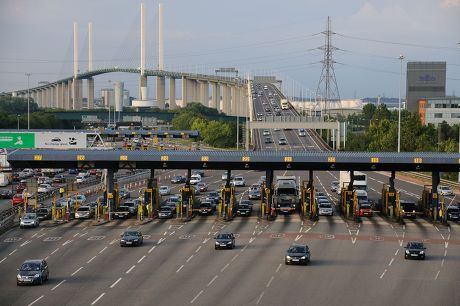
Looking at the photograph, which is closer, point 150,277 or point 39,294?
point 39,294

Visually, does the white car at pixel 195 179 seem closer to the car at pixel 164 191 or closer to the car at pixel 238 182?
the car at pixel 238 182

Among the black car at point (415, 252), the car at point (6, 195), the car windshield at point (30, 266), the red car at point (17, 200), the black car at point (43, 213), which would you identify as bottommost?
the car at point (6, 195)

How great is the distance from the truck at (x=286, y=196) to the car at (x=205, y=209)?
4.71 metres

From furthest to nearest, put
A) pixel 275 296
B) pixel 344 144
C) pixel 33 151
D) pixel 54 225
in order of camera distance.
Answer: pixel 344 144
pixel 33 151
pixel 54 225
pixel 275 296

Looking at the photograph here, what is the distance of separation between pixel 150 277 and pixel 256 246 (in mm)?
10169

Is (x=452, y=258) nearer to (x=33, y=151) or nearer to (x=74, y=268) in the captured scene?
(x=74, y=268)

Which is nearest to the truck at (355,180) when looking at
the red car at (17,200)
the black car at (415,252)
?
the red car at (17,200)

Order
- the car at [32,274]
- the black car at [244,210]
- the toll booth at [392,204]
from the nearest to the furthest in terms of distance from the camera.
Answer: the car at [32,274]
the toll booth at [392,204]
the black car at [244,210]

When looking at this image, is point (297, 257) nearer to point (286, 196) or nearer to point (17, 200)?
point (286, 196)

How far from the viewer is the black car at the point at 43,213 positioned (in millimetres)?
58500

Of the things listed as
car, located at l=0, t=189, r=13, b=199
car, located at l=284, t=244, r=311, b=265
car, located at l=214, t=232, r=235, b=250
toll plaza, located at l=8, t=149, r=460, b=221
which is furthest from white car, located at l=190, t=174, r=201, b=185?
car, located at l=284, t=244, r=311, b=265

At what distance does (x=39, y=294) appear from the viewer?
1315 inches

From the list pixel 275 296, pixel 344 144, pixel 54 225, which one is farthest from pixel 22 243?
pixel 344 144

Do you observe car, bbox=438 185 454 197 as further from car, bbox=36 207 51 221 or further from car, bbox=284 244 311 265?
car, bbox=284 244 311 265
